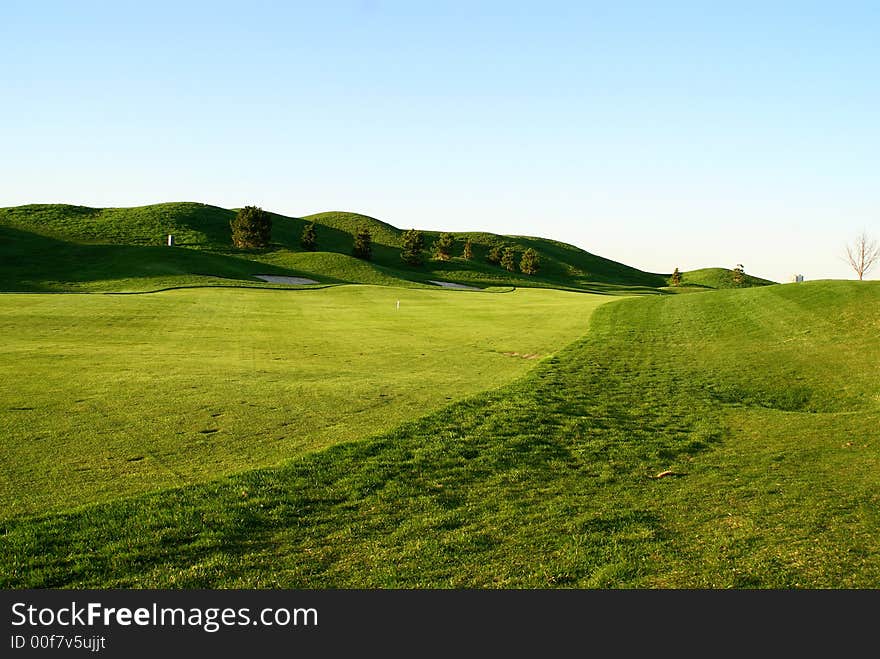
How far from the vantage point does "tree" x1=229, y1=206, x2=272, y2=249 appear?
3634 inches

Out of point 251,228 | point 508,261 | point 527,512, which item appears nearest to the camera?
point 527,512

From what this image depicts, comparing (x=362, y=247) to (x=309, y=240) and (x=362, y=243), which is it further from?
(x=309, y=240)

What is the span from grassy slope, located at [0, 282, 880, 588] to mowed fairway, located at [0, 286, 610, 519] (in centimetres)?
102

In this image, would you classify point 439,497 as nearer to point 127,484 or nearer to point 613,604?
point 613,604

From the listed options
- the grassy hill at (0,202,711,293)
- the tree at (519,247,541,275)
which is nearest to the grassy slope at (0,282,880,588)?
the grassy hill at (0,202,711,293)

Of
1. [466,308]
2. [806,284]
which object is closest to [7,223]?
[466,308]

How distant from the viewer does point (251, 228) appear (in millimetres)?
92438

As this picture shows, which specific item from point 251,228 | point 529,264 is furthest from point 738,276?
point 251,228

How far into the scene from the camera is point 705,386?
16344mm

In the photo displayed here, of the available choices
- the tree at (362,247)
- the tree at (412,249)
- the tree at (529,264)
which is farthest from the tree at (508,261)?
the tree at (362,247)

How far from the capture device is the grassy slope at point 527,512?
19.2ft

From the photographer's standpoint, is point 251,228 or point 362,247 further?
point 362,247

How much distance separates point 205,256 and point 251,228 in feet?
65.9

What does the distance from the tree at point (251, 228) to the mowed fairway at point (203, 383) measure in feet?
206
